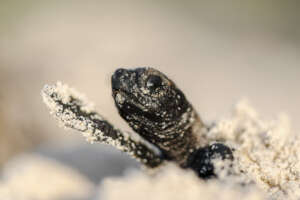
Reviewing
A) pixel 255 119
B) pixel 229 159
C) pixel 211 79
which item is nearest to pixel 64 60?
pixel 211 79

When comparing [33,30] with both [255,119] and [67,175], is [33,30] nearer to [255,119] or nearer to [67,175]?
[67,175]

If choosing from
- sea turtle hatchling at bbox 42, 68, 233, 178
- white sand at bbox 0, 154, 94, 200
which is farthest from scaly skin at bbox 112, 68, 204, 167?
white sand at bbox 0, 154, 94, 200

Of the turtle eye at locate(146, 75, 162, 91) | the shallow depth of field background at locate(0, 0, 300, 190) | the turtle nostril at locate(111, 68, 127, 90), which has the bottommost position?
the turtle nostril at locate(111, 68, 127, 90)

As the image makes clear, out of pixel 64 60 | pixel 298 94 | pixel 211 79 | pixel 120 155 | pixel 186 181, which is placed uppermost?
pixel 298 94

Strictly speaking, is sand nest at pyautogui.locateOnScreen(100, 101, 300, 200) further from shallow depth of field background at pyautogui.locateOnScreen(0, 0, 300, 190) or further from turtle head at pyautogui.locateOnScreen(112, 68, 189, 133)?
shallow depth of field background at pyautogui.locateOnScreen(0, 0, 300, 190)

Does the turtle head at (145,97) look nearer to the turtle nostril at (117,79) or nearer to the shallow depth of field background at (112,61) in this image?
the turtle nostril at (117,79)

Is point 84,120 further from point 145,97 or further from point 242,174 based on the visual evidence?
point 242,174

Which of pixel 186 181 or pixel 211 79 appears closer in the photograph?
pixel 186 181
